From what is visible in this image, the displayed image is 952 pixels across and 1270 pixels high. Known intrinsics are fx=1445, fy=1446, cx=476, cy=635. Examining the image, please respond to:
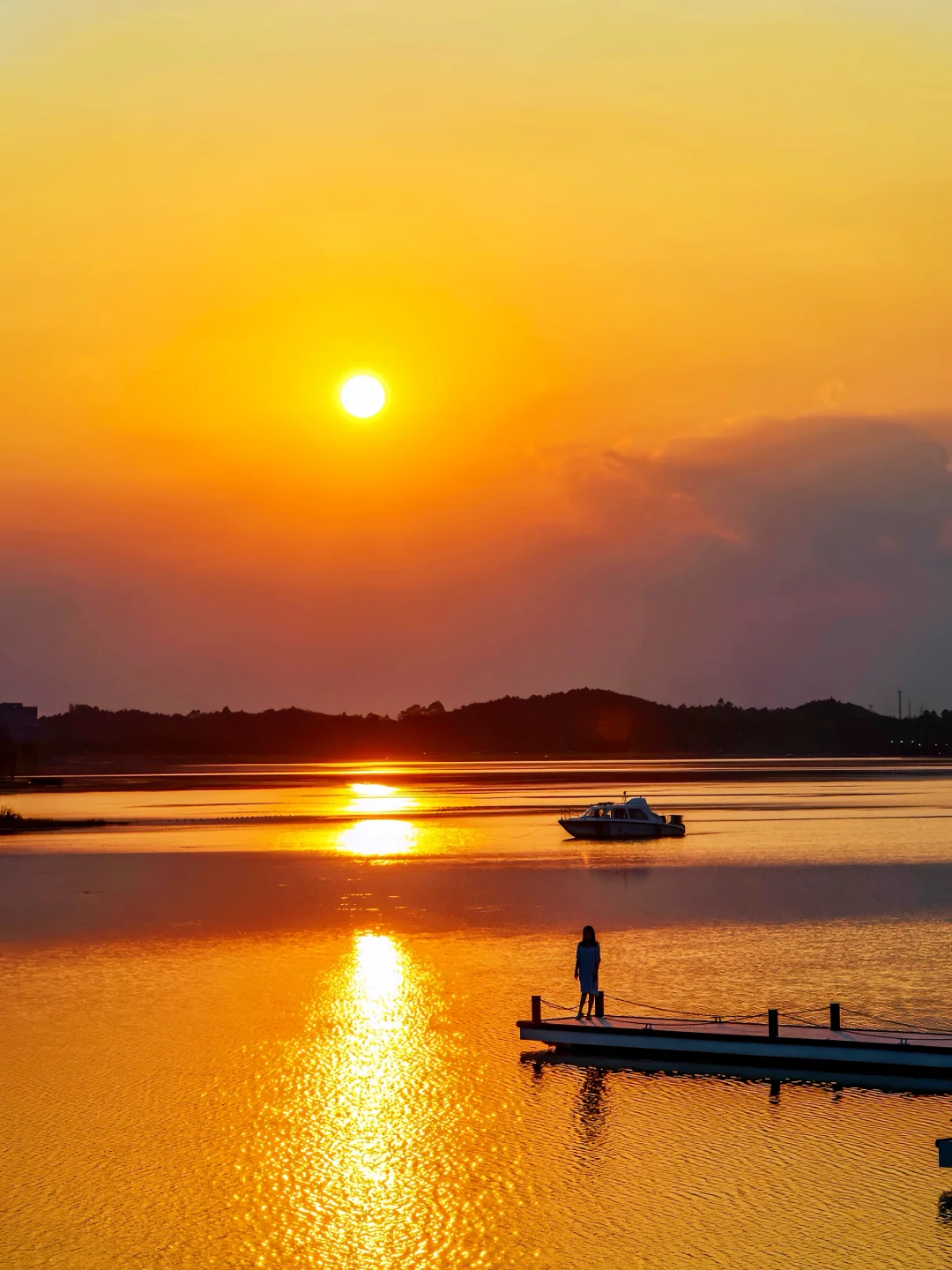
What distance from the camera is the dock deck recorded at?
34500mm

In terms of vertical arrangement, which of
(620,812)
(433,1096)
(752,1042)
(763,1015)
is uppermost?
(620,812)

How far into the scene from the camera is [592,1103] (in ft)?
111

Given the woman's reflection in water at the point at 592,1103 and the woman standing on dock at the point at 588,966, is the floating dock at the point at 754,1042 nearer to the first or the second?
the woman standing on dock at the point at 588,966

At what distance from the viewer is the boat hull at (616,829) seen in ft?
367

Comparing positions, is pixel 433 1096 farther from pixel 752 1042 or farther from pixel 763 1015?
pixel 763 1015

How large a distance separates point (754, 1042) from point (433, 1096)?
806 cm

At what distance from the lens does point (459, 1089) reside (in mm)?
35312

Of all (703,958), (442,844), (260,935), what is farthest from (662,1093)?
(442,844)

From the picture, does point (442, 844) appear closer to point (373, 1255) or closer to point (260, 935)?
point (260, 935)

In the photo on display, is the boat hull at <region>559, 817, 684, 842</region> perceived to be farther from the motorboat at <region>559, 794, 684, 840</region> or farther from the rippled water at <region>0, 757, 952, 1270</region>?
the rippled water at <region>0, 757, 952, 1270</region>

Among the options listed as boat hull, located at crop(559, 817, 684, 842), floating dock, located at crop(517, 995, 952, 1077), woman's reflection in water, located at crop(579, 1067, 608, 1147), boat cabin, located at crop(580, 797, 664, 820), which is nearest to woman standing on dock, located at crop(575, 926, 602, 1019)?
floating dock, located at crop(517, 995, 952, 1077)

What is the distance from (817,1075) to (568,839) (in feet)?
254

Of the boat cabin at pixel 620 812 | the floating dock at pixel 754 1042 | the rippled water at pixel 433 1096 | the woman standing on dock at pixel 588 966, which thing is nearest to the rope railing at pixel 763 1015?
the floating dock at pixel 754 1042

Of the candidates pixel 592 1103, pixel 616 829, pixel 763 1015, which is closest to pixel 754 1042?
pixel 592 1103
